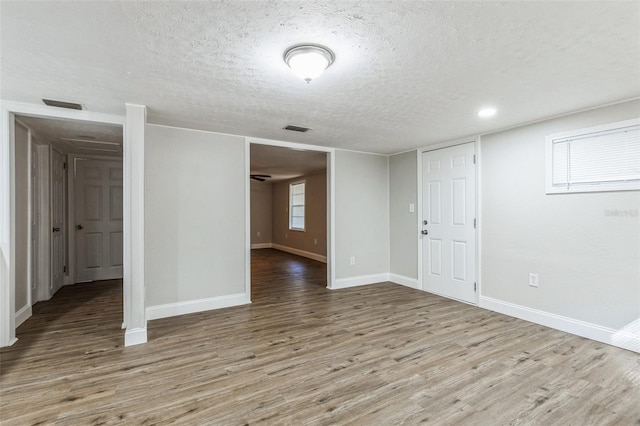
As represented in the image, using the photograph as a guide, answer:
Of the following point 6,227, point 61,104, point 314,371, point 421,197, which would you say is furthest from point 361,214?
point 6,227

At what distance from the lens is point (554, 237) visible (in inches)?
127

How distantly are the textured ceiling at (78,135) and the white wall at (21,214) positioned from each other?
8.5 inches

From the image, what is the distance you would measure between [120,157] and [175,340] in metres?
3.98

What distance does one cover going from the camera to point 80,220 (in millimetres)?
5266

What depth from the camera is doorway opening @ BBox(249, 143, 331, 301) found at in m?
5.40

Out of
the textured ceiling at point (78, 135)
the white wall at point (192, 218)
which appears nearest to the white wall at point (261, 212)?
the textured ceiling at point (78, 135)

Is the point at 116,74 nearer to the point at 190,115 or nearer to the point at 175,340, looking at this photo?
the point at 190,115

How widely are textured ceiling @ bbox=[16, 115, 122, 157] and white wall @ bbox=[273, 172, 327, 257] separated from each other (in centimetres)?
441

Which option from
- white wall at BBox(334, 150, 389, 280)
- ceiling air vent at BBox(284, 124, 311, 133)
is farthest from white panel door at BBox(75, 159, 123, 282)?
white wall at BBox(334, 150, 389, 280)

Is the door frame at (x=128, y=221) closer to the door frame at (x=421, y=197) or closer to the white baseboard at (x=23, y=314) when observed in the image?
the white baseboard at (x=23, y=314)

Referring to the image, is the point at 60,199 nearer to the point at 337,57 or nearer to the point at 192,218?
the point at 192,218

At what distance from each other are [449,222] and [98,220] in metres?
5.98

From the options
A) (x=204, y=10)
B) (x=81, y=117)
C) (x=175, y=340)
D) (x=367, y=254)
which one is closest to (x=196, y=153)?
(x=81, y=117)

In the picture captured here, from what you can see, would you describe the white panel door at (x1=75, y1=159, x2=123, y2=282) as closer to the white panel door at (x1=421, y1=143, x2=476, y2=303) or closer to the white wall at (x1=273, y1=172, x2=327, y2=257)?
the white wall at (x1=273, y1=172, x2=327, y2=257)
